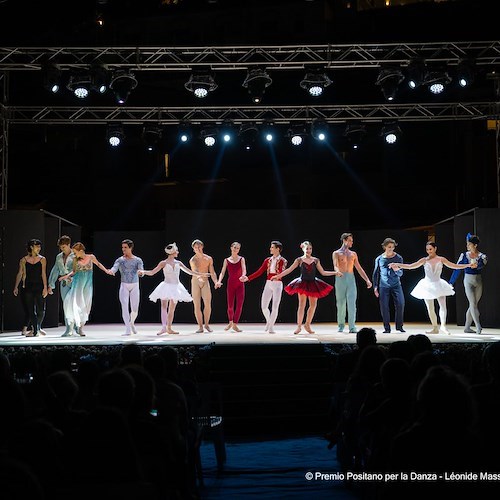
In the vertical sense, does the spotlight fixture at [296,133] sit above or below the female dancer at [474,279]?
above

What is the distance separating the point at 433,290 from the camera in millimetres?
13164

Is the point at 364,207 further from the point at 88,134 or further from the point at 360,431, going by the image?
the point at 360,431

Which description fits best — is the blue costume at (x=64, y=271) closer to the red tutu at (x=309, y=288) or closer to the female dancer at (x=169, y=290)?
the female dancer at (x=169, y=290)

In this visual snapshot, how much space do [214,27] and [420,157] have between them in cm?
1463

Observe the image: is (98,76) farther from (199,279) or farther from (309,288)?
(309,288)

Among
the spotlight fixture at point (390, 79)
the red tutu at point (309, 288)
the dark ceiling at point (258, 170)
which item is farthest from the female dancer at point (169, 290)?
the dark ceiling at point (258, 170)

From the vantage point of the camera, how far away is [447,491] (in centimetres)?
270

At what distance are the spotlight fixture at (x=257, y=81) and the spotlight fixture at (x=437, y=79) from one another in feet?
9.66

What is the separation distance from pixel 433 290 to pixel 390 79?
413 centimetres

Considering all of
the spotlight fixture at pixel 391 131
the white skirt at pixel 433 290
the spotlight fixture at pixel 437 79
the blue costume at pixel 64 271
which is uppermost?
the spotlight fixture at pixel 437 79

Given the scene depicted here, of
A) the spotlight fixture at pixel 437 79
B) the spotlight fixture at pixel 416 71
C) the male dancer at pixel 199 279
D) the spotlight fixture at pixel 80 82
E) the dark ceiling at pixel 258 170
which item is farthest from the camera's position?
the dark ceiling at pixel 258 170

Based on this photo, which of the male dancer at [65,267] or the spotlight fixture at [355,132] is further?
the spotlight fixture at [355,132]

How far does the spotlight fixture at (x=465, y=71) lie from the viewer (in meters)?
12.3

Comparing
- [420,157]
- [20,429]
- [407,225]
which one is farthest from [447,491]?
[420,157]
